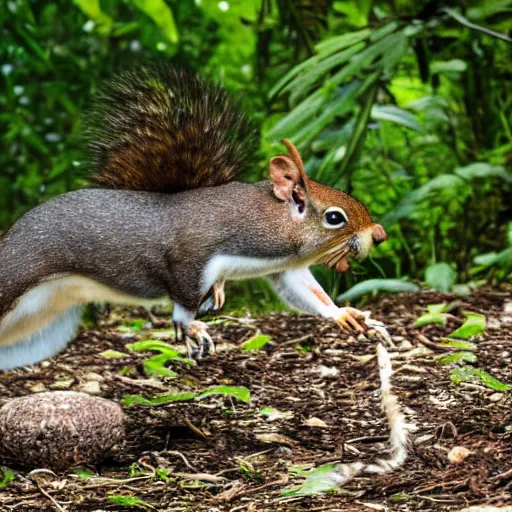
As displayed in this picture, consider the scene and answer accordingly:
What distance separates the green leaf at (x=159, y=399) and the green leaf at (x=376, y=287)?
2.19 feet

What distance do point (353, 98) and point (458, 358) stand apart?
1.41 meters

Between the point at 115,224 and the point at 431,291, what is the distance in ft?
7.57

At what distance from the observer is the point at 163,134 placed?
3029mm

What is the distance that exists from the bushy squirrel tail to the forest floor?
871mm

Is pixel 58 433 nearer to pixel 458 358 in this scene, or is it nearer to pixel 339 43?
pixel 458 358

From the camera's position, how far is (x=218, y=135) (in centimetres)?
305

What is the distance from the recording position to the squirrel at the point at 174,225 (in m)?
2.74

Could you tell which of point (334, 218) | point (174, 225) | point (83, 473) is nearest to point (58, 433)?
point (83, 473)

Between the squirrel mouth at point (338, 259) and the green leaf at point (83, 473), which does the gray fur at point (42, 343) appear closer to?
the green leaf at point (83, 473)

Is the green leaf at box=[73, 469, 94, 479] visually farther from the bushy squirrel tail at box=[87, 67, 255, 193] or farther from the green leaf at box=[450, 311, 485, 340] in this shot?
the green leaf at box=[450, 311, 485, 340]

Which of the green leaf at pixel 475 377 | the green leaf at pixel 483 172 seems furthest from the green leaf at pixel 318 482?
the green leaf at pixel 483 172

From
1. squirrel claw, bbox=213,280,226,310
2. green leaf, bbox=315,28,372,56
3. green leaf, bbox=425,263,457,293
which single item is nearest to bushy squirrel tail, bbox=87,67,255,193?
squirrel claw, bbox=213,280,226,310

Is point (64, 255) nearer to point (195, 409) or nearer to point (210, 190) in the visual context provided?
point (210, 190)

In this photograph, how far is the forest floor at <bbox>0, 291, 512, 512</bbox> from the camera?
270cm
